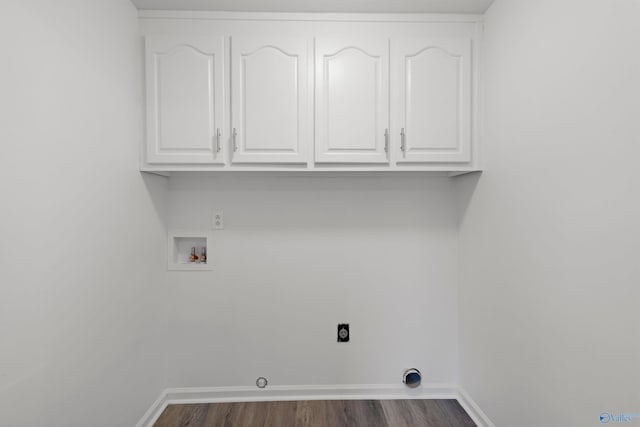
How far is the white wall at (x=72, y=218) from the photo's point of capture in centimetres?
97

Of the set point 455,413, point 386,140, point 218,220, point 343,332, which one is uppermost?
point 386,140

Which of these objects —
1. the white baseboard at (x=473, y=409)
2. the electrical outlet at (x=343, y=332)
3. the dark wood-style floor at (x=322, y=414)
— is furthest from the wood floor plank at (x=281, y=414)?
the white baseboard at (x=473, y=409)

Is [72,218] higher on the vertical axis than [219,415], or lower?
higher

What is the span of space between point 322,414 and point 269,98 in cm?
189

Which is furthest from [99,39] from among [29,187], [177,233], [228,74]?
[177,233]

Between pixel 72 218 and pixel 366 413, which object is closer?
pixel 72 218

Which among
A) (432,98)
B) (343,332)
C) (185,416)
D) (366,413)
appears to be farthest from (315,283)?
(432,98)

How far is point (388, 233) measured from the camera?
6.95 feet

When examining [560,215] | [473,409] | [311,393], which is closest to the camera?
[560,215]

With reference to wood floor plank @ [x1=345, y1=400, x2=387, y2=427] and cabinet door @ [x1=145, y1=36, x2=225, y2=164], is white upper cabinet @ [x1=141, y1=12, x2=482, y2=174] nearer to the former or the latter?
cabinet door @ [x1=145, y1=36, x2=225, y2=164]

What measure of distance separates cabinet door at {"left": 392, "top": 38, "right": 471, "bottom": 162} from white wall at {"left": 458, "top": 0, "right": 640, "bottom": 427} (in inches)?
5.6

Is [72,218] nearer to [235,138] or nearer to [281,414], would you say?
[235,138]

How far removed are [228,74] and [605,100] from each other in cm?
164

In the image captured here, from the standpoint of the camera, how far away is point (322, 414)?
1.92 m
